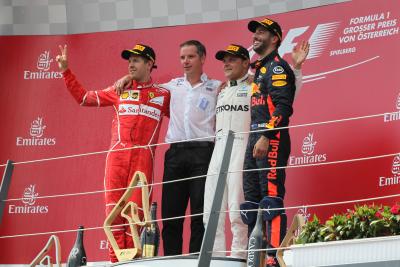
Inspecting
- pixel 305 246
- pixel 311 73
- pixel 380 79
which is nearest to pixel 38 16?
pixel 311 73

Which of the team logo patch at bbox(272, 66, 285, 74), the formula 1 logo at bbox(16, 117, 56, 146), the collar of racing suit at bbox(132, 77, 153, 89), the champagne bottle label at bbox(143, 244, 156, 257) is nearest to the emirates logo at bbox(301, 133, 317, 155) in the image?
the collar of racing suit at bbox(132, 77, 153, 89)

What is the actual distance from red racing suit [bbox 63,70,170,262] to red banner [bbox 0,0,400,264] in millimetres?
809

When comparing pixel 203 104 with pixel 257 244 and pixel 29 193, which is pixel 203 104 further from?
pixel 29 193

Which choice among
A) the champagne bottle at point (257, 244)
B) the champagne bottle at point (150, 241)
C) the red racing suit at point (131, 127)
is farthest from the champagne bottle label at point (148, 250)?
the champagne bottle at point (257, 244)

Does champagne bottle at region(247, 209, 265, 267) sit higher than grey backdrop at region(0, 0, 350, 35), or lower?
lower

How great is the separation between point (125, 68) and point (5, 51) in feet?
3.00

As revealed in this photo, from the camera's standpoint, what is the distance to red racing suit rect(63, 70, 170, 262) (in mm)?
6223

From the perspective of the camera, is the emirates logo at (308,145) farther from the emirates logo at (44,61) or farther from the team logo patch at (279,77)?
the emirates logo at (44,61)

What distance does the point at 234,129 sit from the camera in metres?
5.96

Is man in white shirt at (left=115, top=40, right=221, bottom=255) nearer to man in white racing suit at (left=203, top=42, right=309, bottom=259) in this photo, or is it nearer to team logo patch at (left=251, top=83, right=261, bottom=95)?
man in white racing suit at (left=203, top=42, right=309, bottom=259)

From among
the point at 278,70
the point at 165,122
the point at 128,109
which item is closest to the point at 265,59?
→ the point at 278,70

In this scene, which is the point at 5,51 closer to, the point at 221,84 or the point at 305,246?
the point at 221,84

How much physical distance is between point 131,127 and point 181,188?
496 millimetres

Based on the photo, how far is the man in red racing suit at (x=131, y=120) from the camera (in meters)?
6.22
